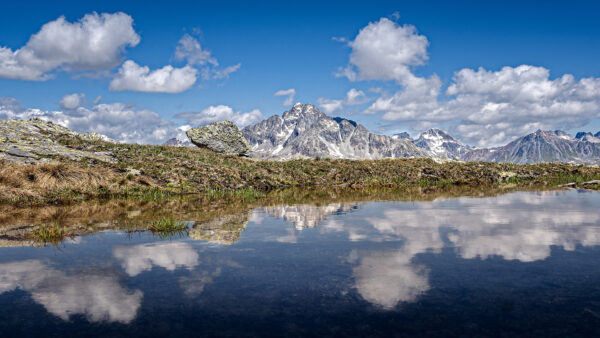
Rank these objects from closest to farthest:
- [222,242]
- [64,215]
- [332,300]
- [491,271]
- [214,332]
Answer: [214,332] → [332,300] → [491,271] → [222,242] → [64,215]

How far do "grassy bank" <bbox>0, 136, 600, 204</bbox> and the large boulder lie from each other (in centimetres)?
643

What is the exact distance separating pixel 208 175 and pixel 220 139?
18503mm

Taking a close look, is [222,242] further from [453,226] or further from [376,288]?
[453,226]

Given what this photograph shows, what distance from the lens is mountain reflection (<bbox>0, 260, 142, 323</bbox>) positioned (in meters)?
6.02

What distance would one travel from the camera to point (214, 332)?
17.2 ft

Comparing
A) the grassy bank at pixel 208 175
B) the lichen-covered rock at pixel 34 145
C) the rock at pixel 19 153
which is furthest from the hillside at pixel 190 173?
the rock at pixel 19 153

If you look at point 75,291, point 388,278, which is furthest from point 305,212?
point 75,291

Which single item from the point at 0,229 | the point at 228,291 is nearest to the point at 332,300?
the point at 228,291

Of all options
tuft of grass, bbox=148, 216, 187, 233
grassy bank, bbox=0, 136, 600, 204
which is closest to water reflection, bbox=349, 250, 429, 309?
tuft of grass, bbox=148, 216, 187, 233

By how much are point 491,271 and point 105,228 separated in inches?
443

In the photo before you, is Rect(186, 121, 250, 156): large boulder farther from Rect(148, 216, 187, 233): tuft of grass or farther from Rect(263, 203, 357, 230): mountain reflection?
Rect(148, 216, 187, 233): tuft of grass

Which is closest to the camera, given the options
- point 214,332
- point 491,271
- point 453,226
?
point 214,332

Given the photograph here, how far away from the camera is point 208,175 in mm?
29000

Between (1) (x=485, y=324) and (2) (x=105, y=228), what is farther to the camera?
(2) (x=105, y=228)
